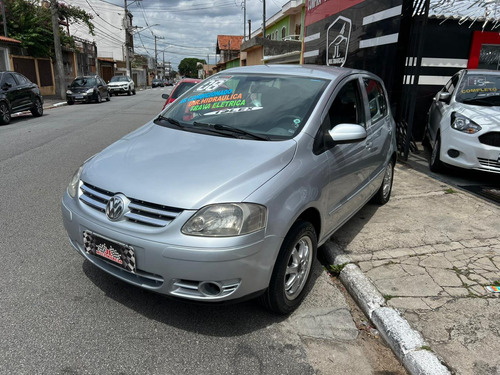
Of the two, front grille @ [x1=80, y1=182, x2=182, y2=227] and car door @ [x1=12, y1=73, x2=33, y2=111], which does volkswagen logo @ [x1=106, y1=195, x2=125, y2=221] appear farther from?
car door @ [x1=12, y1=73, x2=33, y2=111]

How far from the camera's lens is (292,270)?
284cm

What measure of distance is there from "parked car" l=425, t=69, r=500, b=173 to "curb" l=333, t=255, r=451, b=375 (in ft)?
11.3

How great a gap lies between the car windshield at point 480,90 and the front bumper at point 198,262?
5.55 metres

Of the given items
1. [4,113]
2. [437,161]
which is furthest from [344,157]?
[4,113]

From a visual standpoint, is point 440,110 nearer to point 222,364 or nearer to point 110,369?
point 222,364

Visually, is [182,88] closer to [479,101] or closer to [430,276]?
[479,101]

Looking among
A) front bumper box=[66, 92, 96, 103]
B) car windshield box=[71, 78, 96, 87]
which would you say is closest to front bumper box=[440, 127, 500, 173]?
front bumper box=[66, 92, 96, 103]

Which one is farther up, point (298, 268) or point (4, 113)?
point (4, 113)

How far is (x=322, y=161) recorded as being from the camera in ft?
9.97

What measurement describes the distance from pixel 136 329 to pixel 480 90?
22.0 ft

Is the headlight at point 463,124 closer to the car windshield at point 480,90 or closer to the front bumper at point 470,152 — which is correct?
the front bumper at point 470,152

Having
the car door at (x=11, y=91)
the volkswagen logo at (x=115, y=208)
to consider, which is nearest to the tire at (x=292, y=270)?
the volkswagen logo at (x=115, y=208)

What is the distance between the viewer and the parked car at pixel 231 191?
2.34m

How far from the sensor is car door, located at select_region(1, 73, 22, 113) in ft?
40.6
